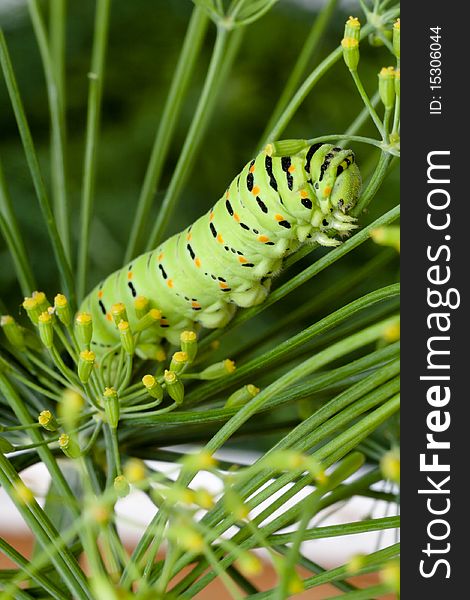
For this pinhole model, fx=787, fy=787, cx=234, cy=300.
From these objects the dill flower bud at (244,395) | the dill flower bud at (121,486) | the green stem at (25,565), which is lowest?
the green stem at (25,565)

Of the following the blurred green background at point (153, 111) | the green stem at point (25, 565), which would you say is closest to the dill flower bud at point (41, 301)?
the green stem at point (25, 565)

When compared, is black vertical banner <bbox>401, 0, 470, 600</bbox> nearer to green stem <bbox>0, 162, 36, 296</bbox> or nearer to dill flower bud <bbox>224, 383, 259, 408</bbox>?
dill flower bud <bbox>224, 383, 259, 408</bbox>

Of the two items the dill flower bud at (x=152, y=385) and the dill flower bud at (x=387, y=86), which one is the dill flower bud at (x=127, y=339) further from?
the dill flower bud at (x=387, y=86)

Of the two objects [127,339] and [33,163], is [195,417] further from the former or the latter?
[33,163]

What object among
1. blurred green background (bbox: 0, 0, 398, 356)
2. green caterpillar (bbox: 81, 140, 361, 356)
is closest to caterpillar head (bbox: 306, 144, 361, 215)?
green caterpillar (bbox: 81, 140, 361, 356)

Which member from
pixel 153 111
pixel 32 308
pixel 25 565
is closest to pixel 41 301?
pixel 32 308

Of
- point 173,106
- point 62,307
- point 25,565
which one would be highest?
point 173,106

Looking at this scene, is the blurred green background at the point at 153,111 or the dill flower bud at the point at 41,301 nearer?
the dill flower bud at the point at 41,301
